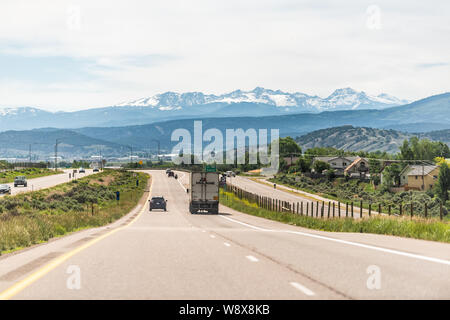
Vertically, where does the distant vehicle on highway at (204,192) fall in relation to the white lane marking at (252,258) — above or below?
below

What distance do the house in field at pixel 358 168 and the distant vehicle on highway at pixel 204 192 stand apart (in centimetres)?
14035

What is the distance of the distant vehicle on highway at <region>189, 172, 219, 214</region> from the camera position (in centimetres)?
5341

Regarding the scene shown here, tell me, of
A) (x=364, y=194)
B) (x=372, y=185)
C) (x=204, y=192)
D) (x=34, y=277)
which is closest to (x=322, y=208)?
(x=204, y=192)

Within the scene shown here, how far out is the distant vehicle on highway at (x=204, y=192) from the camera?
175ft

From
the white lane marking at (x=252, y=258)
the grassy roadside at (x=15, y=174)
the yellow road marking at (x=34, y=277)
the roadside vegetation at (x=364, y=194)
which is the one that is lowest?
the roadside vegetation at (x=364, y=194)

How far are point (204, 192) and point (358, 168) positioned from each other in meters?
147

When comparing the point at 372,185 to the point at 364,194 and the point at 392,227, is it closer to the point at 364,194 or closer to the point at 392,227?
the point at 364,194

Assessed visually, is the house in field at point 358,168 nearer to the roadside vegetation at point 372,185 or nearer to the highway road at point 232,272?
the roadside vegetation at point 372,185

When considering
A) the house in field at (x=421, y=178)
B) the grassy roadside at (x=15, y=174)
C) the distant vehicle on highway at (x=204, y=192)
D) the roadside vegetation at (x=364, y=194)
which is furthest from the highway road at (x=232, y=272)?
the house in field at (x=421, y=178)

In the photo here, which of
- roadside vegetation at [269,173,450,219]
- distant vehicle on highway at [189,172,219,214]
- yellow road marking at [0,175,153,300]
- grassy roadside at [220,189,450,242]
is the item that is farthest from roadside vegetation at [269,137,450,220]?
yellow road marking at [0,175,153,300]

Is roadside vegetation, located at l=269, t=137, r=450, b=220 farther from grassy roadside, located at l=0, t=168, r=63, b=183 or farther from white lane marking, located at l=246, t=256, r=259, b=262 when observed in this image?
white lane marking, located at l=246, t=256, r=259, b=262

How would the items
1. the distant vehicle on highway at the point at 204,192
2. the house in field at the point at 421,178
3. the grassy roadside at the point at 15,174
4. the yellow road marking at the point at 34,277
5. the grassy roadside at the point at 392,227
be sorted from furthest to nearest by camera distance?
1. the house in field at the point at 421,178
2. the grassy roadside at the point at 15,174
3. the distant vehicle on highway at the point at 204,192
4. the grassy roadside at the point at 392,227
5. the yellow road marking at the point at 34,277

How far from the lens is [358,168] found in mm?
193500
